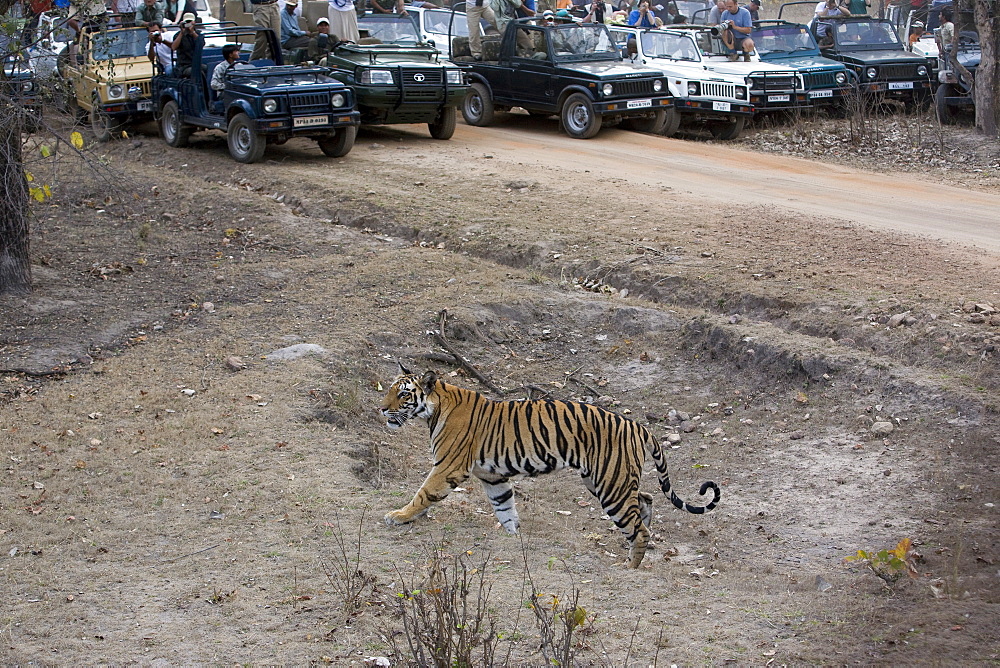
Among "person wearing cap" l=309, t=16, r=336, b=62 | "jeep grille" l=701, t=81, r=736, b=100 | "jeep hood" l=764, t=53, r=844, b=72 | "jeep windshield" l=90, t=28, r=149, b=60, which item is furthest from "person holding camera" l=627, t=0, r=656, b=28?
"jeep windshield" l=90, t=28, r=149, b=60

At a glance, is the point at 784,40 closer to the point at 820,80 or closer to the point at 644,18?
the point at 820,80

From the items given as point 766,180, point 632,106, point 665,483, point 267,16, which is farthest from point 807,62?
point 665,483

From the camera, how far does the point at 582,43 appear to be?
2055cm

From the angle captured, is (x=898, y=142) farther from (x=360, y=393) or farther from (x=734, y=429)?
(x=360, y=393)

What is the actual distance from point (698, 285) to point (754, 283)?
57 centimetres

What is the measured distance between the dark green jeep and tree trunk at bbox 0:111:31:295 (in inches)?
321

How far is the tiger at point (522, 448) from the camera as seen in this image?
689 centimetres

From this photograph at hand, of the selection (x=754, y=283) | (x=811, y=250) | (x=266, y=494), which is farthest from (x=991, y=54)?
(x=266, y=494)

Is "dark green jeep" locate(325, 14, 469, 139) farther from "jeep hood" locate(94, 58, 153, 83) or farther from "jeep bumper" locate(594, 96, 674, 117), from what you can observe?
"jeep hood" locate(94, 58, 153, 83)

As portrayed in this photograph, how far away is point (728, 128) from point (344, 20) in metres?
7.52

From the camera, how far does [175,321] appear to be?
10.7m

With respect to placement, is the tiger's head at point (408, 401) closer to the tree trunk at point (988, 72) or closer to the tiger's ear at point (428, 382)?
the tiger's ear at point (428, 382)

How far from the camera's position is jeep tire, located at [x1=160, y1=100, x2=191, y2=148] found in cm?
1819

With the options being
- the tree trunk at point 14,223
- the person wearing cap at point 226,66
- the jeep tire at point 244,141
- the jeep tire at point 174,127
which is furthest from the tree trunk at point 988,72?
the tree trunk at point 14,223
